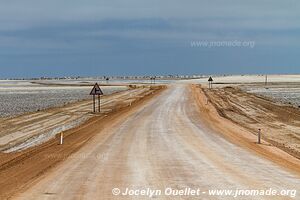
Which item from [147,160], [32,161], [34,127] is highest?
[147,160]

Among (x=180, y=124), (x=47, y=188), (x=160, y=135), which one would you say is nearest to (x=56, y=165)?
(x=47, y=188)

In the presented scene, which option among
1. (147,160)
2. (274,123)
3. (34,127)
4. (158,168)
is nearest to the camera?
(158,168)

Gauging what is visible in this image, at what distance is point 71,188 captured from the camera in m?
12.3

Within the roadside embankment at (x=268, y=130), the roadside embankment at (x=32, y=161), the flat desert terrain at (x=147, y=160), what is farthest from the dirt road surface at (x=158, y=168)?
the roadside embankment at (x=268, y=130)

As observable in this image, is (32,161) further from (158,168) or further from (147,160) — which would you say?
(158,168)

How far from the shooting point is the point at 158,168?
15180mm

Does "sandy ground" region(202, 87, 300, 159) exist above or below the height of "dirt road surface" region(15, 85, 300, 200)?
below

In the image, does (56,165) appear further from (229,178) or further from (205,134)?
(205,134)

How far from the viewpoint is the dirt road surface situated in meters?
12.3

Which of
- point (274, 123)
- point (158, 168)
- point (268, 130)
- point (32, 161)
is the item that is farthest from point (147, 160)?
point (274, 123)

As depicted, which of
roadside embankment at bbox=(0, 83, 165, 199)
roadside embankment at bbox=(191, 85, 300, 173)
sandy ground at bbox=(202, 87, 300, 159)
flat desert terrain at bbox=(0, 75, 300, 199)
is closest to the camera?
flat desert terrain at bbox=(0, 75, 300, 199)

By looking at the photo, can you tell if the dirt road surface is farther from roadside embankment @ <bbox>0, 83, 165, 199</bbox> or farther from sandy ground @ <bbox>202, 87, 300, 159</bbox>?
sandy ground @ <bbox>202, 87, 300, 159</bbox>

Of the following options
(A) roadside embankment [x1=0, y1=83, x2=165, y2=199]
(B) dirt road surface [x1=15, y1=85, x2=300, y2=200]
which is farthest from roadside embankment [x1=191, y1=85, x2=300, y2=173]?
(A) roadside embankment [x1=0, y1=83, x2=165, y2=199]

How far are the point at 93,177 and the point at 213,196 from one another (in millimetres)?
3791
